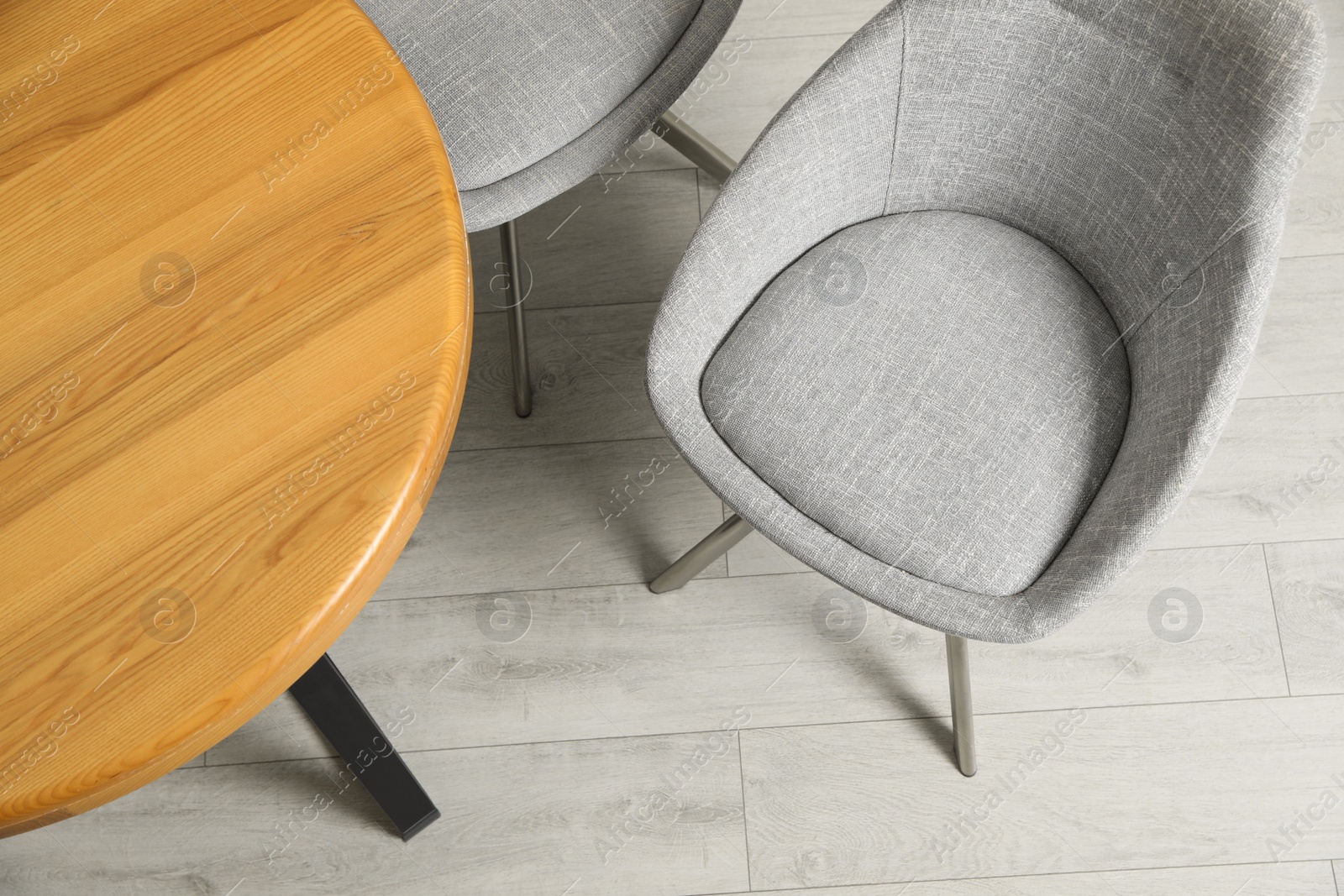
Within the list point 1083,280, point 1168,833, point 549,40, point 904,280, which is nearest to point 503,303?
point 549,40

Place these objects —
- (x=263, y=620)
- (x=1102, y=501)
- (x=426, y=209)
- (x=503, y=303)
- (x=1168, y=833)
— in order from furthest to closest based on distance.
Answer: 1. (x=503, y=303)
2. (x=1168, y=833)
3. (x=1102, y=501)
4. (x=426, y=209)
5. (x=263, y=620)

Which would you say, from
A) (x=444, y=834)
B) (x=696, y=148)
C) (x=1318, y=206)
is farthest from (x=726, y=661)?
(x=1318, y=206)

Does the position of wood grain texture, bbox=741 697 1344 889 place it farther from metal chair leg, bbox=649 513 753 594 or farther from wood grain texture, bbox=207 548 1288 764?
metal chair leg, bbox=649 513 753 594

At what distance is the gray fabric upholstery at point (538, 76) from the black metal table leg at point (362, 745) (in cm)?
65

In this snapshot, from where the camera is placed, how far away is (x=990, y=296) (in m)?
1.21

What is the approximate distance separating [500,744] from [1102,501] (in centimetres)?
96

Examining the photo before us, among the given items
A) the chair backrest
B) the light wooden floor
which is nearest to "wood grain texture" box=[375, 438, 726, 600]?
the light wooden floor

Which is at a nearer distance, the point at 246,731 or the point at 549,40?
the point at 549,40

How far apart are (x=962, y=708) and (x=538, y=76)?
3.49 ft

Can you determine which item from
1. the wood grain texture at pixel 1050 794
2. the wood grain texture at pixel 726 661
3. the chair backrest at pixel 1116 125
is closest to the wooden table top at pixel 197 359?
the chair backrest at pixel 1116 125

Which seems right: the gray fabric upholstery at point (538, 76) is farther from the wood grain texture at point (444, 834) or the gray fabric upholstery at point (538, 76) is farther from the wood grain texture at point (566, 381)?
the wood grain texture at point (444, 834)

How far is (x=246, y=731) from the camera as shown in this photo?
5.08ft

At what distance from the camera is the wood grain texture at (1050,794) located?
1457mm

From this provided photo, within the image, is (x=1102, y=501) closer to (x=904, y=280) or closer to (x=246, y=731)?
(x=904, y=280)
